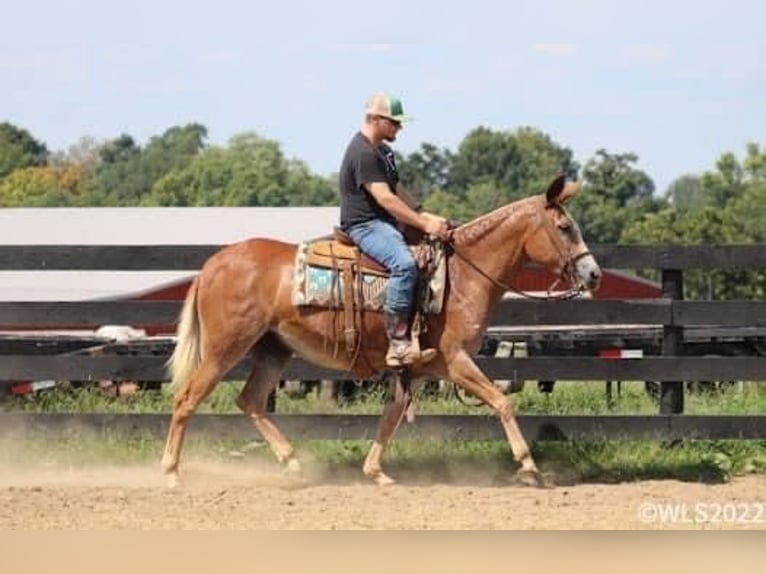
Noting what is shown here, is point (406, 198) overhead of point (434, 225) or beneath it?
overhead

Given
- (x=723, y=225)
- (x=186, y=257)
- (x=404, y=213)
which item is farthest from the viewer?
(x=723, y=225)

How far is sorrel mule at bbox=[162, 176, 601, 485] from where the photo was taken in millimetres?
9242

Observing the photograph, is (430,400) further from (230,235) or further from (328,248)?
(230,235)

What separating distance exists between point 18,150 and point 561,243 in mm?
120271

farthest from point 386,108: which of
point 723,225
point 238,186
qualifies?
point 238,186

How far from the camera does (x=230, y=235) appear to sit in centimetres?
4184

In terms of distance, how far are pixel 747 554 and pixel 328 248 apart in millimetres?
3929

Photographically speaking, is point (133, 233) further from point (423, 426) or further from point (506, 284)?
point (506, 284)

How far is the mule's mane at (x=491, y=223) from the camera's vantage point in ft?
30.9

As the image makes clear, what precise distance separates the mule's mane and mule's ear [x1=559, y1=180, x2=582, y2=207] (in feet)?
0.60

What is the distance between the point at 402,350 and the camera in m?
9.09

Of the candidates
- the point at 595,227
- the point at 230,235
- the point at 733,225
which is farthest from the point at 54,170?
the point at 230,235

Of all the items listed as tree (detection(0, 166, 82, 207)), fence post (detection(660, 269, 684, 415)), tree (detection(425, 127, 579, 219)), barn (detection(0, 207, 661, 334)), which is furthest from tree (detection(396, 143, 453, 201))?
fence post (detection(660, 269, 684, 415))

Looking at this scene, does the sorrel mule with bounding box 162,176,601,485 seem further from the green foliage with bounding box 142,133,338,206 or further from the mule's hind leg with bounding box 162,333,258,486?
the green foliage with bounding box 142,133,338,206
